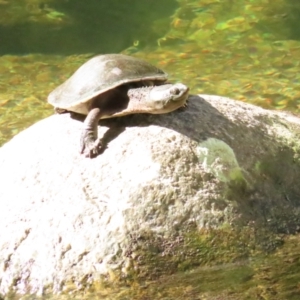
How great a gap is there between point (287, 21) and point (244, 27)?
2.39 ft

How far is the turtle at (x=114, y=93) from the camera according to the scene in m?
3.52

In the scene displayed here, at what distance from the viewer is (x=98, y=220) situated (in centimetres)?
330

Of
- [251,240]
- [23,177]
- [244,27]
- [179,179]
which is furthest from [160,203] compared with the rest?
[244,27]

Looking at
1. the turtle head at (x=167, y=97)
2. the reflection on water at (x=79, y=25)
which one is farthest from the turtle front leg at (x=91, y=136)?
the reflection on water at (x=79, y=25)

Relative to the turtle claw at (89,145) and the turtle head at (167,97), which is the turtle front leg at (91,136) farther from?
the turtle head at (167,97)

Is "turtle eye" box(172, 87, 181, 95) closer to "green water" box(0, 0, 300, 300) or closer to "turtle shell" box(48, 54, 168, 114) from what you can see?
"turtle shell" box(48, 54, 168, 114)

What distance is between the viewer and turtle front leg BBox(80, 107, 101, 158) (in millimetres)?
3564

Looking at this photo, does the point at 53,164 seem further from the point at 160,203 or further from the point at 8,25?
the point at 8,25

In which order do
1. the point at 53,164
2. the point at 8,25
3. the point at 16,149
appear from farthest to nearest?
the point at 8,25 < the point at 16,149 < the point at 53,164

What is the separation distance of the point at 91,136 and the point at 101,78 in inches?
14.5

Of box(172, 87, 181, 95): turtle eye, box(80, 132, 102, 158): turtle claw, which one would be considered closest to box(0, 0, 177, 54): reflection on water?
box(80, 132, 102, 158): turtle claw

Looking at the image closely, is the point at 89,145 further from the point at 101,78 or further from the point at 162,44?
the point at 162,44

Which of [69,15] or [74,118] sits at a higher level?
[74,118]

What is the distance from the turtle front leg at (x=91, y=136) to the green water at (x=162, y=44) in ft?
9.11
